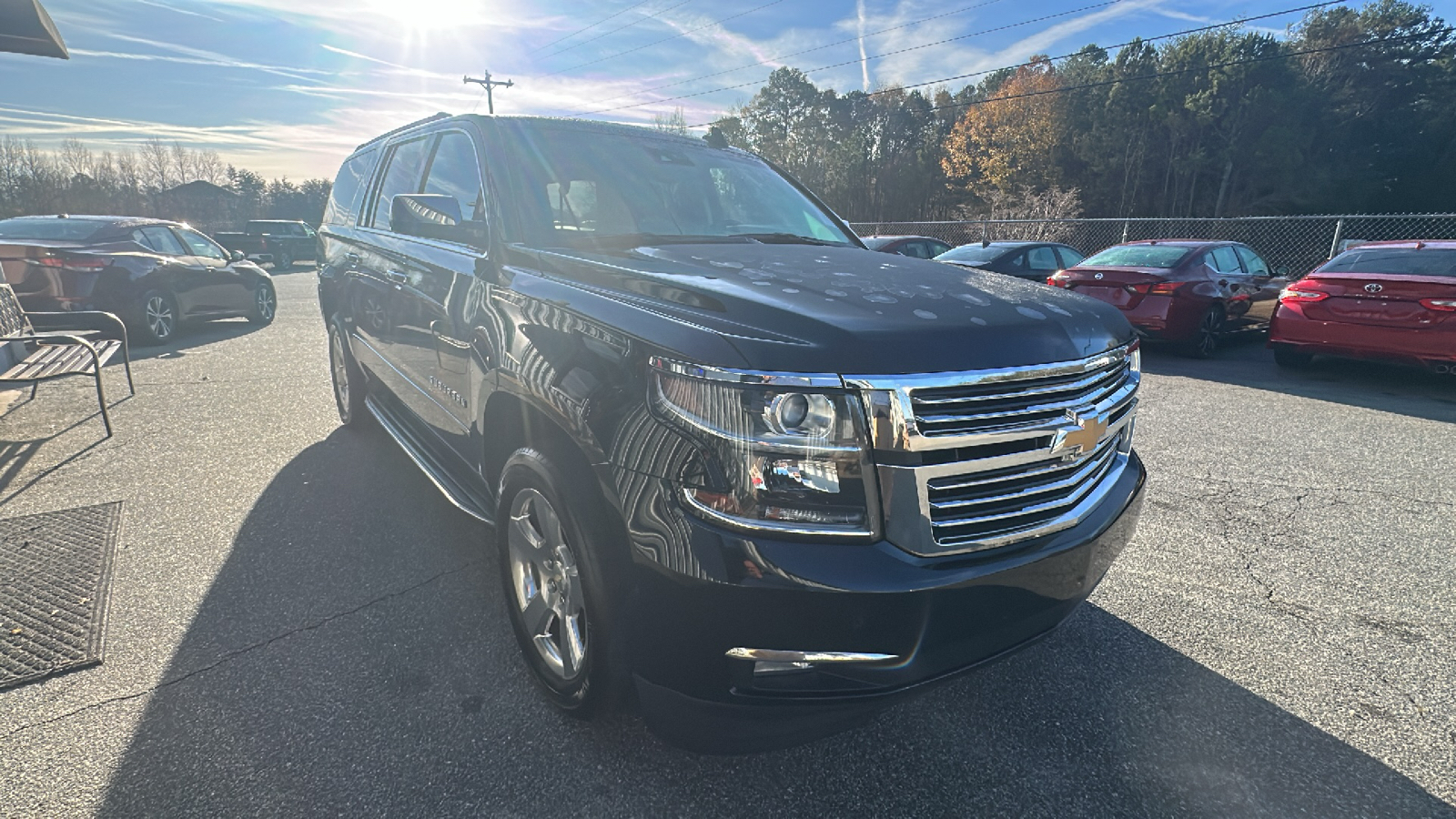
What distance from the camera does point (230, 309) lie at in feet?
33.6

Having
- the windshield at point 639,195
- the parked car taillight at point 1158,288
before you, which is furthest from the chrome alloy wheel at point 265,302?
the parked car taillight at point 1158,288

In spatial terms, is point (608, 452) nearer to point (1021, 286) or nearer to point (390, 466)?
point (1021, 286)

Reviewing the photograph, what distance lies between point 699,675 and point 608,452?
22.9 inches

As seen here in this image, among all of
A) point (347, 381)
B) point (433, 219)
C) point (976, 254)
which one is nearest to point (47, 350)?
point (347, 381)

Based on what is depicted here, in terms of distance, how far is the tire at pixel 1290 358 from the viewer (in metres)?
7.95

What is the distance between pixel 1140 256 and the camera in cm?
920

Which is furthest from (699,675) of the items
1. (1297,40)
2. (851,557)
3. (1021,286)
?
(1297,40)

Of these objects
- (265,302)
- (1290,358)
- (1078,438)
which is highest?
(1078,438)

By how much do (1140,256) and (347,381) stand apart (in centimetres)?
926

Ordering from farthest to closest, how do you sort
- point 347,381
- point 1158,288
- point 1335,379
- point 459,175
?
point 1158,288 < point 1335,379 < point 347,381 < point 459,175

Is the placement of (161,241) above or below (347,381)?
above

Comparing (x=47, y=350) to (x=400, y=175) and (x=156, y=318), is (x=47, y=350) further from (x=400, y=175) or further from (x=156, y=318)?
(x=156, y=318)

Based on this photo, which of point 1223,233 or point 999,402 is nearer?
point 999,402

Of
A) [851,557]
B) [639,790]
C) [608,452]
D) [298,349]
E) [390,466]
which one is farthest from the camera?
[298,349]
